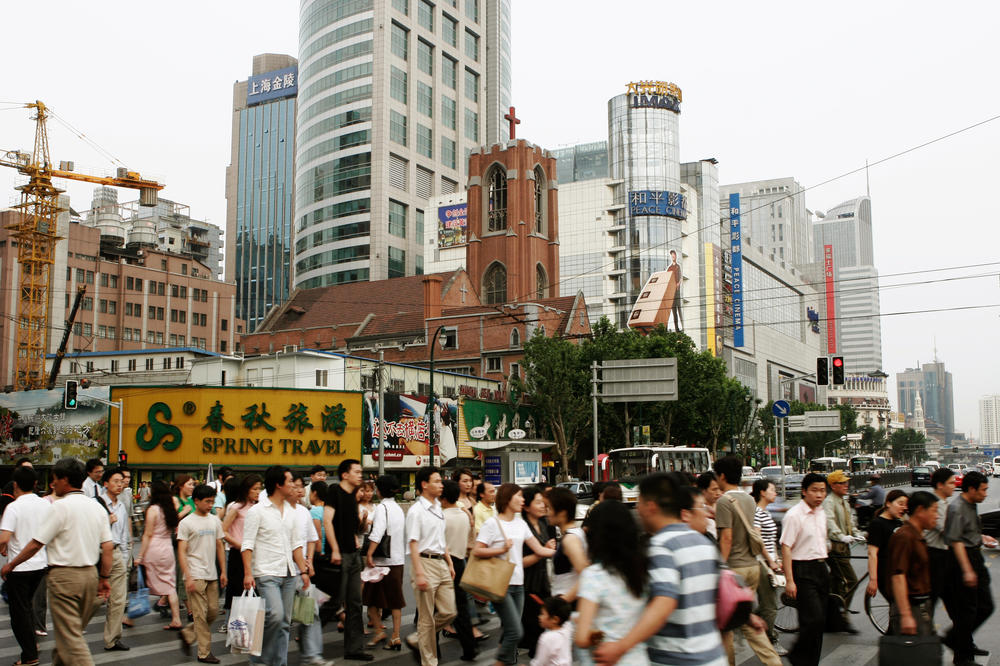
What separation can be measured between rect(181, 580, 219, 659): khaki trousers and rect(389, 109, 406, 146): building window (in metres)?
99.1

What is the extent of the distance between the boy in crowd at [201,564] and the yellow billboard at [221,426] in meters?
34.1

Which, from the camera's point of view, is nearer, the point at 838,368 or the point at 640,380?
the point at 838,368

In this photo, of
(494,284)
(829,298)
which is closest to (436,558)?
(494,284)

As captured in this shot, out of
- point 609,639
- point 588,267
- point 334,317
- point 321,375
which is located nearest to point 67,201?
point 334,317

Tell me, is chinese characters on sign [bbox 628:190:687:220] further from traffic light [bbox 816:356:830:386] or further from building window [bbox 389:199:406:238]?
traffic light [bbox 816:356:830:386]

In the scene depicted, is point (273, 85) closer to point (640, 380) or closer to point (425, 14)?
point (425, 14)

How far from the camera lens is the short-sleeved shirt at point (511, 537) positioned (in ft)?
26.0

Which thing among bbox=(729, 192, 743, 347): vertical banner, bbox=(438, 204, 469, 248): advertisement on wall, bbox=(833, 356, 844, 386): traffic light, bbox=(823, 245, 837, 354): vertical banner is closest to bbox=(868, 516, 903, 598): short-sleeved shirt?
bbox=(833, 356, 844, 386): traffic light

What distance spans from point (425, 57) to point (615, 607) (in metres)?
114

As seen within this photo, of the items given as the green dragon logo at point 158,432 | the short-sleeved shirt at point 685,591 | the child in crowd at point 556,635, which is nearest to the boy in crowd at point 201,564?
the child in crowd at point 556,635

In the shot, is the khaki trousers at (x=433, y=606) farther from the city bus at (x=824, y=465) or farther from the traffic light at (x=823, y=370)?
the city bus at (x=824, y=465)

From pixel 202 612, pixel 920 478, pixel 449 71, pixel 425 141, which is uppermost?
pixel 449 71

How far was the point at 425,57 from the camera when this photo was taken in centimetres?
11219

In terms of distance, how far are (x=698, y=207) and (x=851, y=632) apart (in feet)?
325
